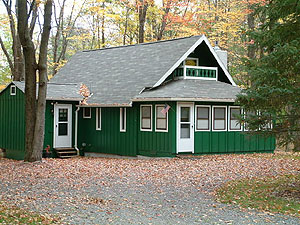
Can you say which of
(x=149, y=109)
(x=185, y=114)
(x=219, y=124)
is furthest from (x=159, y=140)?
(x=219, y=124)

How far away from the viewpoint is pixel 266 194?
1155 cm

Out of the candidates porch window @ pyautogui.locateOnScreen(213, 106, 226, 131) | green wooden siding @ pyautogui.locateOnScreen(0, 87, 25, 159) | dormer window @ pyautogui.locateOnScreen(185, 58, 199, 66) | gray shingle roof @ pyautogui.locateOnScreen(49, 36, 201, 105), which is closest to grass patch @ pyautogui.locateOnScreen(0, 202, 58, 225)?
gray shingle roof @ pyautogui.locateOnScreen(49, 36, 201, 105)

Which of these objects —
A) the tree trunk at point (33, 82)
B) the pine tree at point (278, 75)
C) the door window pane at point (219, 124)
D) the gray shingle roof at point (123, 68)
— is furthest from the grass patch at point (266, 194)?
the gray shingle roof at point (123, 68)

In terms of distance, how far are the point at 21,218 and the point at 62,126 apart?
14423 millimetres

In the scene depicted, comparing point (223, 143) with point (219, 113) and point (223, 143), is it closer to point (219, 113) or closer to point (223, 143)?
point (223, 143)

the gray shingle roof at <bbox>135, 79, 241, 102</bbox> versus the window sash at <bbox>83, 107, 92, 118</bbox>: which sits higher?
the gray shingle roof at <bbox>135, 79, 241, 102</bbox>

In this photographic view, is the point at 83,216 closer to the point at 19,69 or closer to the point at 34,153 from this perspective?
the point at 34,153

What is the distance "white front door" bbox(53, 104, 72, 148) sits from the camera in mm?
22656

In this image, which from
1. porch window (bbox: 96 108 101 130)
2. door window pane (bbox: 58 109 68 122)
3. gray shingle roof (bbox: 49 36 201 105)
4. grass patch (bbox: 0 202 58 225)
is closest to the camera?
grass patch (bbox: 0 202 58 225)

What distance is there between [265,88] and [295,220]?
10.1ft

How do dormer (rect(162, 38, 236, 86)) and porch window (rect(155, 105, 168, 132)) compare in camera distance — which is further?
dormer (rect(162, 38, 236, 86))

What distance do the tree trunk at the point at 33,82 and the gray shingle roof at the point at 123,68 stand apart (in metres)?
4.63

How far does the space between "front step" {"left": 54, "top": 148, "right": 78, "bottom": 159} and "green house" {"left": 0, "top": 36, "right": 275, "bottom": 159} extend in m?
0.07

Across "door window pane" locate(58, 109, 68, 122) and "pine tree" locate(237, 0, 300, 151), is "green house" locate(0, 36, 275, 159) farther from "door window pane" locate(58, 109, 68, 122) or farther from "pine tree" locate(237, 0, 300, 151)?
"pine tree" locate(237, 0, 300, 151)
